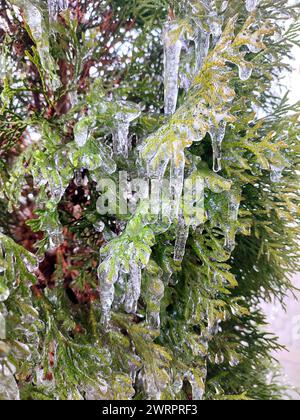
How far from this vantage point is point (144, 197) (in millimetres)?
1135

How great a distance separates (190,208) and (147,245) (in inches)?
5.8

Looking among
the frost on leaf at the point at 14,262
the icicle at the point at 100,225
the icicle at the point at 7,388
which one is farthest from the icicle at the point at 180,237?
the icicle at the point at 7,388

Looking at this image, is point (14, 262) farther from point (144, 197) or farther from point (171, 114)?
point (171, 114)

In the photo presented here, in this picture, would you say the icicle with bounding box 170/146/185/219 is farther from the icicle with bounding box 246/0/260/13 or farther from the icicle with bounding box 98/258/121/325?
the icicle with bounding box 246/0/260/13

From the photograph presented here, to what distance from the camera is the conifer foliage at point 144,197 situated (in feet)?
3.43

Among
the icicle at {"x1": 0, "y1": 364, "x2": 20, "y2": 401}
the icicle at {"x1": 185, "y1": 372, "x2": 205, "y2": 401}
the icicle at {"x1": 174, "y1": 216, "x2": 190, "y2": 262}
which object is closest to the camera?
the icicle at {"x1": 0, "y1": 364, "x2": 20, "y2": 401}

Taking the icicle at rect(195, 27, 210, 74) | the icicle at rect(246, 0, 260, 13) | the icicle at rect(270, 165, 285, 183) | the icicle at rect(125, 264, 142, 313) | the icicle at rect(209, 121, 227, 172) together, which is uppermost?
the icicle at rect(246, 0, 260, 13)

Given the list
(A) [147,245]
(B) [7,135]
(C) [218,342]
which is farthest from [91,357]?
(B) [7,135]

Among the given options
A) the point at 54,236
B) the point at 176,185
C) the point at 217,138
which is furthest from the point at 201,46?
the point at 54,236

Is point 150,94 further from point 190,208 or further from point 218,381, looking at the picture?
point 218,381

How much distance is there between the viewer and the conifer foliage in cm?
104

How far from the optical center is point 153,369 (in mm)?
1188

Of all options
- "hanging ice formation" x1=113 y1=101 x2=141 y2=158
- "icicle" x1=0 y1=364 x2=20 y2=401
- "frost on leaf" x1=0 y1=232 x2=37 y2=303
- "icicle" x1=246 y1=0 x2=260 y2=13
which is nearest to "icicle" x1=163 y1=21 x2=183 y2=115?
"hanging ice formation" x1=113 y1=101 x2=141 y2=158

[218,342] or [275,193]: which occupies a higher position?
[275,193]
